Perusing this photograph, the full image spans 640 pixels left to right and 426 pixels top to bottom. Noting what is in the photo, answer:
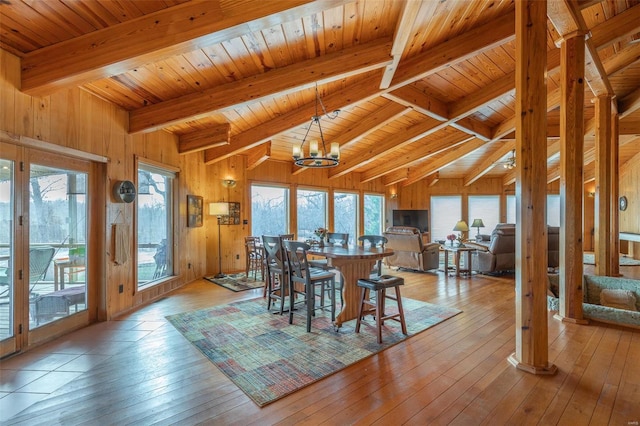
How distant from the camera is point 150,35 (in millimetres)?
2531

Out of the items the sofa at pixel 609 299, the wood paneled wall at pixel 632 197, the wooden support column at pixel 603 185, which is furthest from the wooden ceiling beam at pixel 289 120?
the wood paneled wall at pixel 632 197

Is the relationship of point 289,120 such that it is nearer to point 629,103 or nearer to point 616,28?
point 616,28

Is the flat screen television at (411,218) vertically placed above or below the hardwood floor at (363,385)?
above

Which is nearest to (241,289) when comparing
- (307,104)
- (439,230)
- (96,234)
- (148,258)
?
(148,258)

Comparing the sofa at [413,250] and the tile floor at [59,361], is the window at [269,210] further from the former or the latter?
the tile floor at [59,361]

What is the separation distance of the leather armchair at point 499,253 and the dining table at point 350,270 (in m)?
3.96

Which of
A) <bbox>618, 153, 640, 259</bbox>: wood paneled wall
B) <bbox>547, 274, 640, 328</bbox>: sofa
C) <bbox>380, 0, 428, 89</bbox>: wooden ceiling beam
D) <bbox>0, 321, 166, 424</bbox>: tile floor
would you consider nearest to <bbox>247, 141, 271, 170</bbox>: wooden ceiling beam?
<bbox>380, 0, 428, 89</bbox>: wooden ceiling beam

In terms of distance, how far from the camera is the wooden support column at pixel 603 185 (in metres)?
5.02

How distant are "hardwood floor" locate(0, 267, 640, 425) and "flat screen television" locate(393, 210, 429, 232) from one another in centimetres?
770

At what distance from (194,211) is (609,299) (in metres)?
6.64

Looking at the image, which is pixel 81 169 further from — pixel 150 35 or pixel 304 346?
pixel 304 346

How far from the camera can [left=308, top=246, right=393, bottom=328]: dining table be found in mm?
3355

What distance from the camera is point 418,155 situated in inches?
324

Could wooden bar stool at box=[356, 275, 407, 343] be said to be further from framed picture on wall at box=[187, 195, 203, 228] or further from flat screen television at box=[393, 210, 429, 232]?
flat screen television at box=[393, 210, 429, 232]
